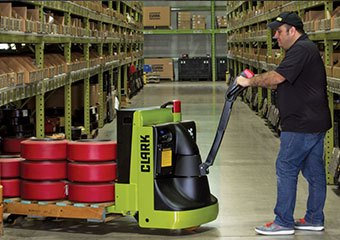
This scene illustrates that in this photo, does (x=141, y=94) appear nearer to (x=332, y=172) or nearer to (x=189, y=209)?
(x=332, y=172)

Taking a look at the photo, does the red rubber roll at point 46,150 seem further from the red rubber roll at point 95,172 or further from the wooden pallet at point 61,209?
the wooden pallet at point 61,209

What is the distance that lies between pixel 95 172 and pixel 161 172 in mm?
590

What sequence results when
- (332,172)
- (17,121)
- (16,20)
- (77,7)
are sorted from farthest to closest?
(77,7), (17,121), (332,172), (16,20)

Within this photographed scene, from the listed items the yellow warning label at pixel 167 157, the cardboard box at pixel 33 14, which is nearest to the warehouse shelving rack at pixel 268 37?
the yellow warning label at pixel 167 157

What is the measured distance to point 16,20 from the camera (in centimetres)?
676

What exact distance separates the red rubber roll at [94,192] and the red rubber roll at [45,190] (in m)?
0.17

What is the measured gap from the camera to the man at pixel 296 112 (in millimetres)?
5594

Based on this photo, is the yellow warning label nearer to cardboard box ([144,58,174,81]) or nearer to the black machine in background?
cardboard box ([144,58,174,81])

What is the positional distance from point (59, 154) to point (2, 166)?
0.58m

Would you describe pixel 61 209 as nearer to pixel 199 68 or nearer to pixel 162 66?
pixel 162 66

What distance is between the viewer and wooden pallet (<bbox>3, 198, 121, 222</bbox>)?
5750 millimetres

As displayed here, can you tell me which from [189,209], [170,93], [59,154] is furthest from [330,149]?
[170,93]

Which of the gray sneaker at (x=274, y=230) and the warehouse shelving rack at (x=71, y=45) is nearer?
the gray sneaker at (x=274, y=230)

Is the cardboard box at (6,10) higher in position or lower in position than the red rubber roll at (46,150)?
higher
